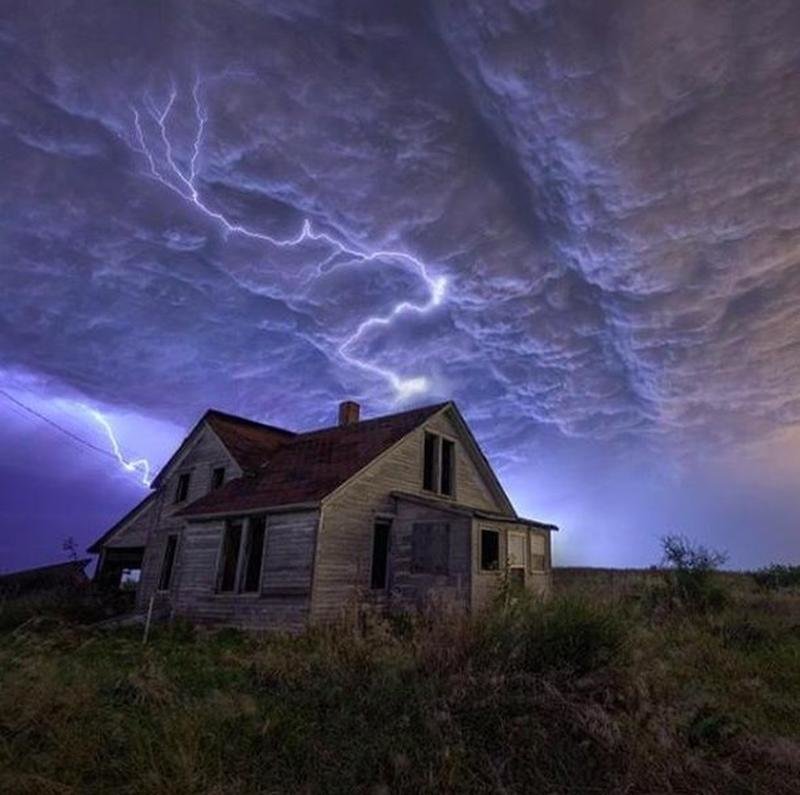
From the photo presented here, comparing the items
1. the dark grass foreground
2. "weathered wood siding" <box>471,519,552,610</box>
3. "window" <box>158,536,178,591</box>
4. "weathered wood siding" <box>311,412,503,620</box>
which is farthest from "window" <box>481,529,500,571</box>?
"window" <box>158,536,178,591</box>

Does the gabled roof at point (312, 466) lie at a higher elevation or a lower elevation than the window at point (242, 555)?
higher

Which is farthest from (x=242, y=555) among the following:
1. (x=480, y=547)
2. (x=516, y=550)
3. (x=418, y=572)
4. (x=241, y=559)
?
(x=516, y=550)

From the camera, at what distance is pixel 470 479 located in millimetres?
24609

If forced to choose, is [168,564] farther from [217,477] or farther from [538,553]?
[538,553]

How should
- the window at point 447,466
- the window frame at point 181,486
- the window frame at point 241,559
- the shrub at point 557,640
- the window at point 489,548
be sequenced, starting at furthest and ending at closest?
the window frame at point 181,486 → the window at point 447,466 → the window at point 489,548 → the window frame at point 241,559 → the shrub at point 557,640

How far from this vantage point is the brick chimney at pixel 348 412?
26.8 meters

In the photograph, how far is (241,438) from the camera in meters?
25.4

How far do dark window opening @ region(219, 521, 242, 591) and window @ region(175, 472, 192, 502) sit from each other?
491 centimetres

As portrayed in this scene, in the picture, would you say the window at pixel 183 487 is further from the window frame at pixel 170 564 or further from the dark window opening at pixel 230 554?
the dark window opening at pixel 230 554

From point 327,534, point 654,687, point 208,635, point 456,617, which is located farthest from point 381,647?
point 208,635

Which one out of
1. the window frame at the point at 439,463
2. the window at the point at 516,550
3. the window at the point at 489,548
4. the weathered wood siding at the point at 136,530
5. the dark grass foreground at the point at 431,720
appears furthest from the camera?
the weathered wood siding at the point at 136,530

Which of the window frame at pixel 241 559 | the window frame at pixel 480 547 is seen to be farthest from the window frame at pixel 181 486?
the window frame at pixel 480 547

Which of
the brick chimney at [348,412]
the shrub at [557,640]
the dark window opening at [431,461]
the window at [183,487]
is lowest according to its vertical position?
the shrub at [557,640]

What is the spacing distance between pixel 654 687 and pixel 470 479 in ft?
59.8
